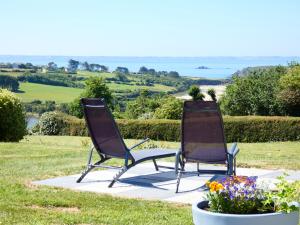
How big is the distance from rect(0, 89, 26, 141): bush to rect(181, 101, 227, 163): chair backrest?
37.7 feet

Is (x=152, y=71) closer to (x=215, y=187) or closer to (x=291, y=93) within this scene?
(x=291, y=93)

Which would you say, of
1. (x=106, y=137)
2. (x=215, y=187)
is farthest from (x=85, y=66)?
(x=215, y=187)

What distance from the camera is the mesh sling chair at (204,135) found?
24.4 ft

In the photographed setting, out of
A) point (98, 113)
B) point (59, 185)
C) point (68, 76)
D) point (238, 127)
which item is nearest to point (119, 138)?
point (98, 113)

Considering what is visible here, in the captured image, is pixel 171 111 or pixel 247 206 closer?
pixel 247 206

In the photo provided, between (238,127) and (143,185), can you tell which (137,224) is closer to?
(143,185)

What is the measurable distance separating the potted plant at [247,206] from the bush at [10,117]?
14598 mm

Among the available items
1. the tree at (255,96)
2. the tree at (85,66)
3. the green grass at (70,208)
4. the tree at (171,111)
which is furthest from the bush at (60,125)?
the tree at (85,66)

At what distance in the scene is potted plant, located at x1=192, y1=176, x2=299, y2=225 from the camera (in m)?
3.98

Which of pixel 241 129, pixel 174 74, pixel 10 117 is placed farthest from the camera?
pixel 174 74

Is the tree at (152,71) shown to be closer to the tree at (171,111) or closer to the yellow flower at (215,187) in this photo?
the tree at (171,111)

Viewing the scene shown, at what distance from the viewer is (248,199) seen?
4.12m

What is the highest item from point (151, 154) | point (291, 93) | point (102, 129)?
point (102, 129)

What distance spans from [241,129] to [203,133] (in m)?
18.9
